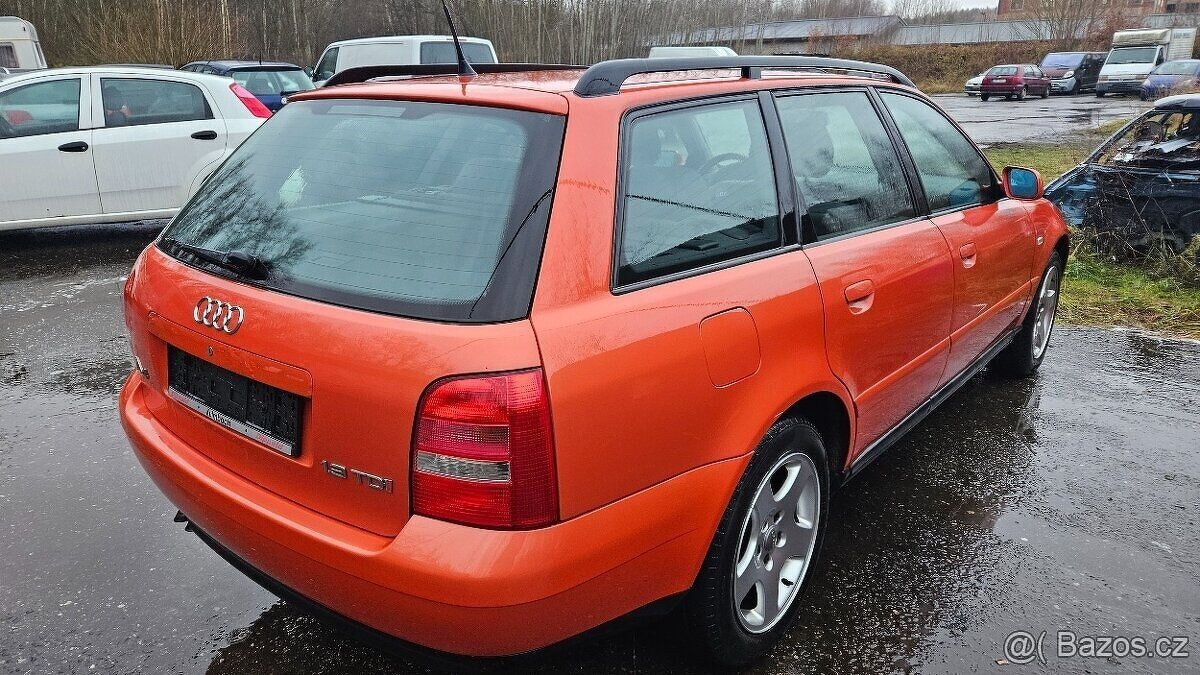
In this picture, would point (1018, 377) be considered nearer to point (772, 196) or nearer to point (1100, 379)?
point (1100, 379)

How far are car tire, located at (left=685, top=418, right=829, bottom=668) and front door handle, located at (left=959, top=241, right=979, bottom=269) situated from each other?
1.29 m

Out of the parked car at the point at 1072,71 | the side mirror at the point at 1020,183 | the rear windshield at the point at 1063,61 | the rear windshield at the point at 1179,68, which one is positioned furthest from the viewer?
the rear windshield at the point at 1063,61

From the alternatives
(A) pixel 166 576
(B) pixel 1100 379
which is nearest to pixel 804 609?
(A) pixel 166 576

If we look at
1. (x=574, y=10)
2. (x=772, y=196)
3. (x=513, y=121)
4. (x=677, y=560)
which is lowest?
(x=677, y=560)

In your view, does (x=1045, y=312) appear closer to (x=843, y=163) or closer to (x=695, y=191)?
(x=843, y=163)

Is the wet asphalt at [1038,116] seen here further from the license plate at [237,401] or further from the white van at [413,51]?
the license plate at [237,401]

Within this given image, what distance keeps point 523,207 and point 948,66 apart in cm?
5694

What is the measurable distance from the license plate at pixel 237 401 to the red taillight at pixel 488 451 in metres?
0.39

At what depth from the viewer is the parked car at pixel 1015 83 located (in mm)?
35625

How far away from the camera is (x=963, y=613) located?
108 inches

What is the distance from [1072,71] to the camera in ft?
129

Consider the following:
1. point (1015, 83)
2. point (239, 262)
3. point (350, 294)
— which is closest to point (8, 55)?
point (239, 262)

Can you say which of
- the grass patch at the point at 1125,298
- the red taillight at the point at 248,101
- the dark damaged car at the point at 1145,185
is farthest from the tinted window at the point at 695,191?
the red taillight at the point at 248,101

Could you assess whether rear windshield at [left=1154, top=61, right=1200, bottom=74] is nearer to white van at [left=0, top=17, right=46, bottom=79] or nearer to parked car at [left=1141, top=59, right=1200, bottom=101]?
parked car at [left=1141, top=59, right=1200, bottom=101]
